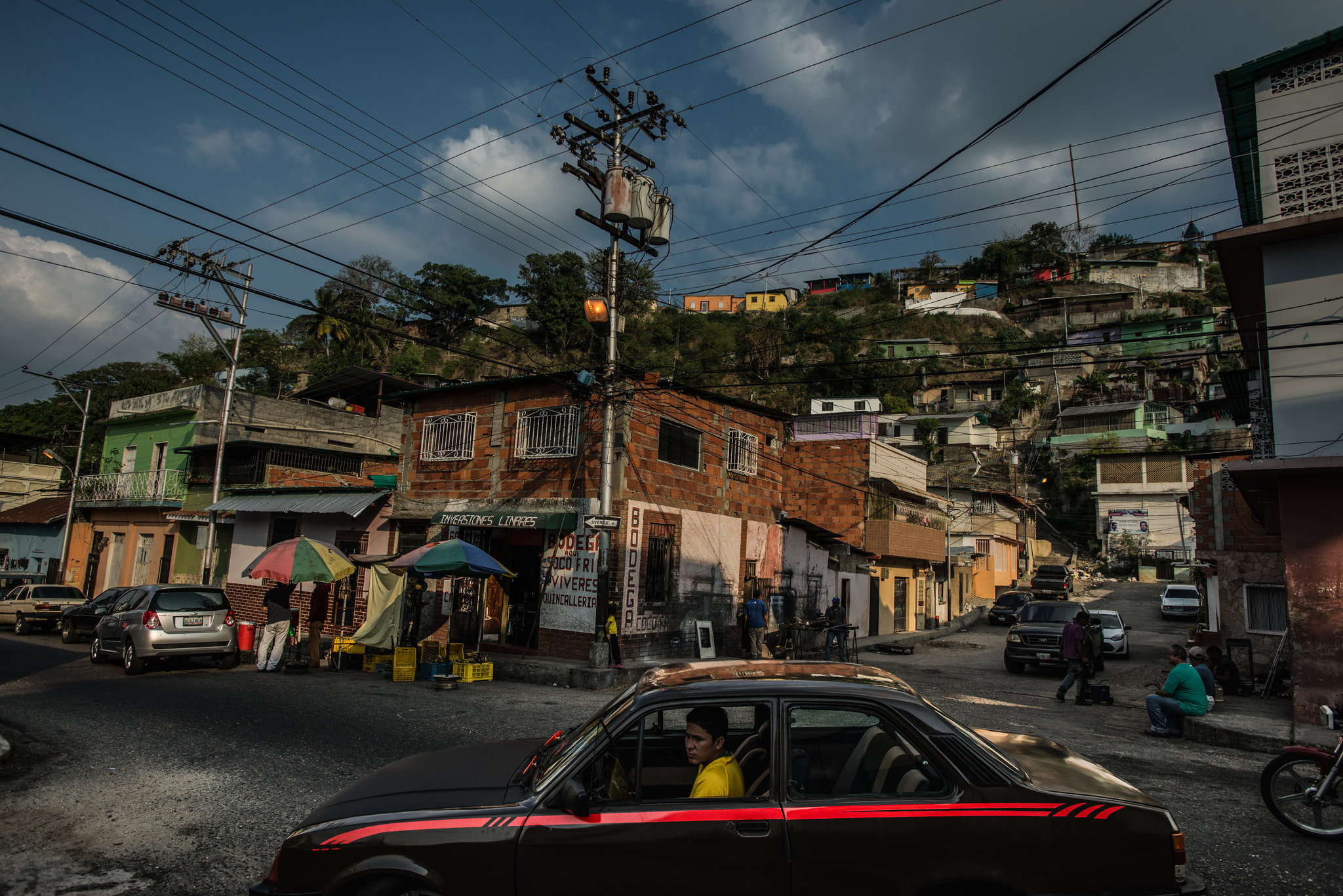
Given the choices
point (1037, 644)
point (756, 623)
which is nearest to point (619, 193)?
point (756, 623)

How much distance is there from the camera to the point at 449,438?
1869 centimetres

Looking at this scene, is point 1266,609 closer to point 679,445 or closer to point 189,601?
point 679,445

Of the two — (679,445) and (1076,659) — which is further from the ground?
(679,445)

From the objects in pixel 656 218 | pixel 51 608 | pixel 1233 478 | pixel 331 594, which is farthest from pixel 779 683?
pixel 51 608

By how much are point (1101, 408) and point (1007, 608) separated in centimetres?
3174

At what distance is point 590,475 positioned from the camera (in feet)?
53.1

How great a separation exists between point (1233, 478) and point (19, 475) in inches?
2517

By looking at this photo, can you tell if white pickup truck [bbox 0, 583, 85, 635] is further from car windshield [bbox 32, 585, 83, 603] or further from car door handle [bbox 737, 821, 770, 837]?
car door handle [bbox 737, 821, 770, 837]

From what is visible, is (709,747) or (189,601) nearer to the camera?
(709,747)

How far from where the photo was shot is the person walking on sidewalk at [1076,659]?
1373cm

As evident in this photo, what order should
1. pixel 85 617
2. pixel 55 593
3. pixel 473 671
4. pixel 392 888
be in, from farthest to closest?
1. pixel 55 593
2. pixel 85 617
3. pixel 473 671
4. pixel 392 888

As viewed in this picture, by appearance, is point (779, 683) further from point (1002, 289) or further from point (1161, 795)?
point (1002, 289)

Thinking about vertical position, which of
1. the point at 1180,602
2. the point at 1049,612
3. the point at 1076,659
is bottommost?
the point at 1076,659

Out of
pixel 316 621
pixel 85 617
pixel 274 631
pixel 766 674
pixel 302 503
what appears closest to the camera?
pixel 766 674
